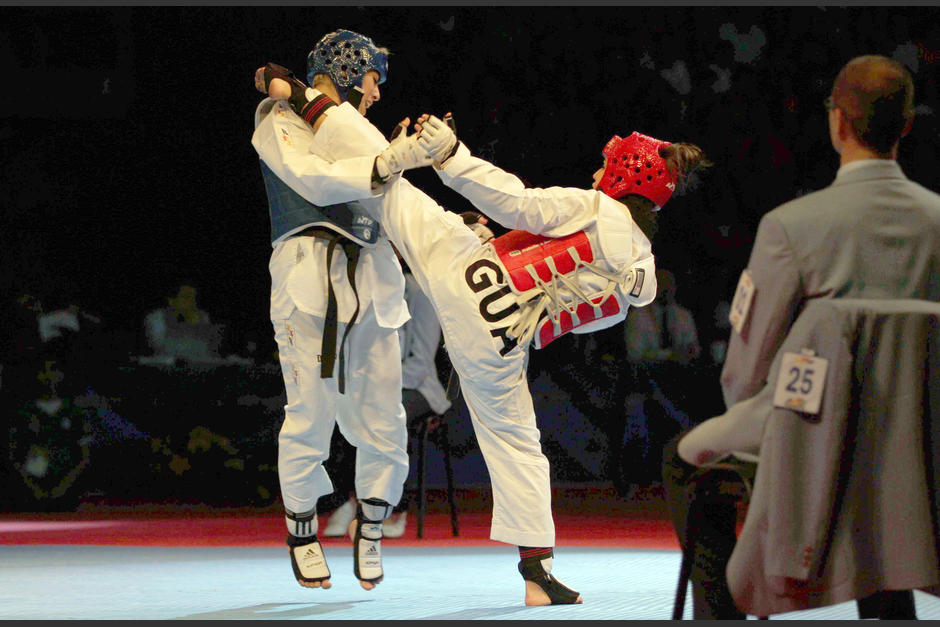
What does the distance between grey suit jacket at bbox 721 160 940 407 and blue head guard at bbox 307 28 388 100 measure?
178 cm

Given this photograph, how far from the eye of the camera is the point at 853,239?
5.32 ft

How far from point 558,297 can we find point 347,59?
104cm

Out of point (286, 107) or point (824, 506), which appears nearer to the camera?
point (824, 506)

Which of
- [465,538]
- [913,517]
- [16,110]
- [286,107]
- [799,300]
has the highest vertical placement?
[16,110]

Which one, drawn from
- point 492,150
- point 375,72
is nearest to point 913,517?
Result: point 375,72

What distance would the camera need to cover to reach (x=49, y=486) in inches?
208

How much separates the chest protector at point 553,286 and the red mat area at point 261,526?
1.64 m

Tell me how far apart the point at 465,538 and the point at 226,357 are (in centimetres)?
204

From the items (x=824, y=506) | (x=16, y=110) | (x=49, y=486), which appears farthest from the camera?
(x=16, y=110)

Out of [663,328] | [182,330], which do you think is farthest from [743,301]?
[182,330]

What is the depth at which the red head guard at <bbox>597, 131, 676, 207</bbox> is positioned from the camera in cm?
286

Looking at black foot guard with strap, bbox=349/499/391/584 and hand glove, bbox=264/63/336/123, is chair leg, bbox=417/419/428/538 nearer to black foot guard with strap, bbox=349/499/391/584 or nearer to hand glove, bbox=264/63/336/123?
black foot guard with strap, bbox=349/499/391/584

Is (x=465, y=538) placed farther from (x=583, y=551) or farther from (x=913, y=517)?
(x=913, y=517)

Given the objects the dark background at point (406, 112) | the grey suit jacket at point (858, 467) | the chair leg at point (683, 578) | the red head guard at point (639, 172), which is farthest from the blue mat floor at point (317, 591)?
the dark background at point (406, 112)
